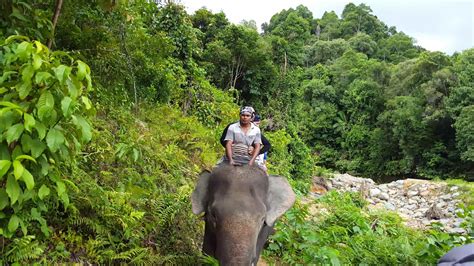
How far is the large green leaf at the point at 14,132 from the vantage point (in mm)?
2557

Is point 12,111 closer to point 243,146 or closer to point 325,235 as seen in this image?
point 243,146

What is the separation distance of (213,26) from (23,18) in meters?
20.6

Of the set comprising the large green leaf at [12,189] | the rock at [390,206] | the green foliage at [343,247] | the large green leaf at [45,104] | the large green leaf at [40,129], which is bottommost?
the rock at [390,206]

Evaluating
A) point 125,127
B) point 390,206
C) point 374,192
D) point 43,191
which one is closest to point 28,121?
point 43,191

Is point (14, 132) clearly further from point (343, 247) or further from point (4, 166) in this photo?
point (343, 247)

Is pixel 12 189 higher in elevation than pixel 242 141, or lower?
lower

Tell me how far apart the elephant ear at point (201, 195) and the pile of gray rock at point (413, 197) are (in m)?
14.0

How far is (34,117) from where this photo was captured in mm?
2758

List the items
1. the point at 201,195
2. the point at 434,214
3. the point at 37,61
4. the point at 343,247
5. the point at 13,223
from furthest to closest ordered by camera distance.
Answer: the point at 434,214, the point at 343,247, the point at 201,195, the point at 13,223, the point at 37,61

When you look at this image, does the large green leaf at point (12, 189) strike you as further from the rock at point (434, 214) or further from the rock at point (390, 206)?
the rock at point (390, 206)

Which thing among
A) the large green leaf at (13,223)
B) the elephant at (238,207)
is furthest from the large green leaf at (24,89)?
the elephant at (238,207)

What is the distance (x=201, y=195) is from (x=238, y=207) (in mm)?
673

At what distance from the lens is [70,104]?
263 centimetres

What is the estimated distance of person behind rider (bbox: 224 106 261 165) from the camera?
4.96m
